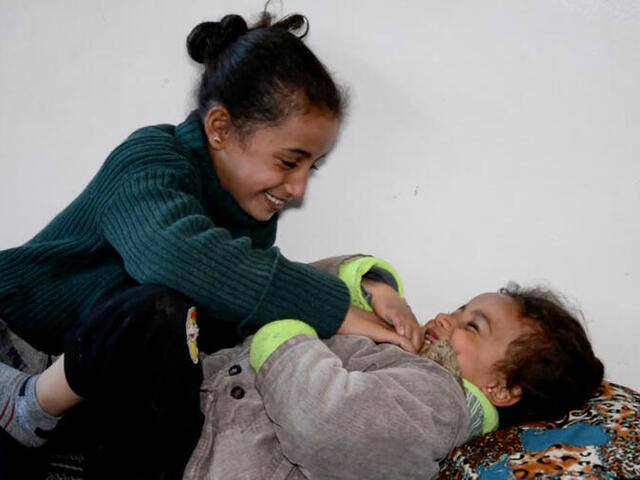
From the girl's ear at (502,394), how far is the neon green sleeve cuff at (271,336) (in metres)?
0.32

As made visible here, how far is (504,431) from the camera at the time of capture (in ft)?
3.33

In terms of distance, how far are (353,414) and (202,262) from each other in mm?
311

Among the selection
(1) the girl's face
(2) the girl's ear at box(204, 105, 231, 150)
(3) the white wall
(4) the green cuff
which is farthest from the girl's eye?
(4) the green cuff

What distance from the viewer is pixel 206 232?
3.23 feet

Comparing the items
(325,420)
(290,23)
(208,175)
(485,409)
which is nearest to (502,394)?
(485,409)

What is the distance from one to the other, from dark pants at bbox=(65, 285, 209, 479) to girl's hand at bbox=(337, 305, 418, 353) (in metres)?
0.28

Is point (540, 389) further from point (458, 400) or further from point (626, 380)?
point (626, 380)

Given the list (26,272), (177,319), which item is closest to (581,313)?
(177,319)

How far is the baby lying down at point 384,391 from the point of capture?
34.0 inches

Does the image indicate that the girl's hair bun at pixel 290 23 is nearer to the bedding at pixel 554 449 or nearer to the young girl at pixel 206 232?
the young girl at pixel 206 232

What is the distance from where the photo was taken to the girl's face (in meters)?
1.17

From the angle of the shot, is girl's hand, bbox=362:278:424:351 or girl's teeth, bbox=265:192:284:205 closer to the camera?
girl's hand, bbox=362:278:424:351

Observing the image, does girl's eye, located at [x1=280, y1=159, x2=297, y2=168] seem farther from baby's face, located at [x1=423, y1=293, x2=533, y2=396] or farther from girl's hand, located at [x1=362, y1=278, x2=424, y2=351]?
baby's face, located at [x1=423, y1=293, x2=533, y2=396]

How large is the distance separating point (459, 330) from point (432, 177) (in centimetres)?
37
